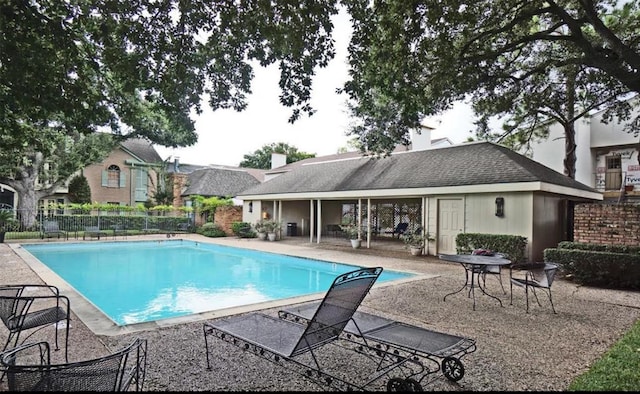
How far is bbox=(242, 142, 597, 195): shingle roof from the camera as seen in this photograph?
12.6 meters

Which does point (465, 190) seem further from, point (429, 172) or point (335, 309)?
point (335, 309)

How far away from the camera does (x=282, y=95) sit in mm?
6371

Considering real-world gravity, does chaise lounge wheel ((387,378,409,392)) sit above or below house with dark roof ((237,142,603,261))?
below

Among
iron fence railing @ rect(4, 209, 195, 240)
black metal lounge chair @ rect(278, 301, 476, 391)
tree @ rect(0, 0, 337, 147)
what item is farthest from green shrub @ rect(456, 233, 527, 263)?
iron fence railing @ rect(4, 209, 195, 240)

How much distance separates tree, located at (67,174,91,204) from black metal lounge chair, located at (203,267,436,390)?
2918 cm

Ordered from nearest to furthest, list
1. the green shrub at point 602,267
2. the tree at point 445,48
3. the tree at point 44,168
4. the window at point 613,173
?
the tree at point 445,48, the green shrub at point 602,267, the window at point 613,173, the tree at point 44,168

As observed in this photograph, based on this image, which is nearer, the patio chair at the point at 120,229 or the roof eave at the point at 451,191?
the roof eave at the point at 451,191

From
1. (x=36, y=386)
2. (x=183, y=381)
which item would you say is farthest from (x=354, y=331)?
(x=36, y=386)

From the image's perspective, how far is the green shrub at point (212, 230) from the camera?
2208cm

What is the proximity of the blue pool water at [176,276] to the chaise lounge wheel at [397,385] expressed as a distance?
542cm

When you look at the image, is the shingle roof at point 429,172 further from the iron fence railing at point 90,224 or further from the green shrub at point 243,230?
the iron fence railing at point 90,224

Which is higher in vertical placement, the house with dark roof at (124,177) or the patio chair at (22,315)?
the house with dark roof at (124,177)

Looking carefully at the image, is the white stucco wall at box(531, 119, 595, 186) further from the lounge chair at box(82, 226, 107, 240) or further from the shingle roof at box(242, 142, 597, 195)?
the lounge chair at box(82, 226, 107, 240)

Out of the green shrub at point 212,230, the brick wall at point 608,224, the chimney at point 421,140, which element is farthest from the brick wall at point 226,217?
the brick wall at point 608,224
